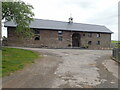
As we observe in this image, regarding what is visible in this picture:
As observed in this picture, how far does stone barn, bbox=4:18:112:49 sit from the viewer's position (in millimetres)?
25922

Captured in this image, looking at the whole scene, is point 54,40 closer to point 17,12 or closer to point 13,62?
point 17,12

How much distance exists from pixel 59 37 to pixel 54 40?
60.8 inches

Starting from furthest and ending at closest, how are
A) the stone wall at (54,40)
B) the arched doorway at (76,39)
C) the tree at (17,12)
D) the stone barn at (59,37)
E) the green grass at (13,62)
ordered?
the arched doorway at (76,39) < the stone barn at (59,37) < the stone wall at (54,40) < the tree at (17,12) < the green grass at (13,62)

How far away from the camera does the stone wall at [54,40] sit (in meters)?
25.7

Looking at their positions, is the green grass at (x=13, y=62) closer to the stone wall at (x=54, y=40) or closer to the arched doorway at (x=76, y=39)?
the stone wall at (x=54, y=40)

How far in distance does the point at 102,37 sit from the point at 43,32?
651 inches

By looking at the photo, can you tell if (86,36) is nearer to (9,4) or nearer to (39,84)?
(9,4)

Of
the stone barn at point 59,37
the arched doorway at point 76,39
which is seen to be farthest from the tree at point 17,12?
the arched doorway at point 76,39

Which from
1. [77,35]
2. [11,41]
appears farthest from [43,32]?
[77,35]

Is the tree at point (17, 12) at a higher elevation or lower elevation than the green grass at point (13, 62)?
higher

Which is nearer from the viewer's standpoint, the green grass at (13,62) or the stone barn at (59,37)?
the green grass at (13,62)

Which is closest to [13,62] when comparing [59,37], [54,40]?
[54,40]

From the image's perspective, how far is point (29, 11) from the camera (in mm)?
14703

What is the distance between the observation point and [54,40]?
94.4ft
